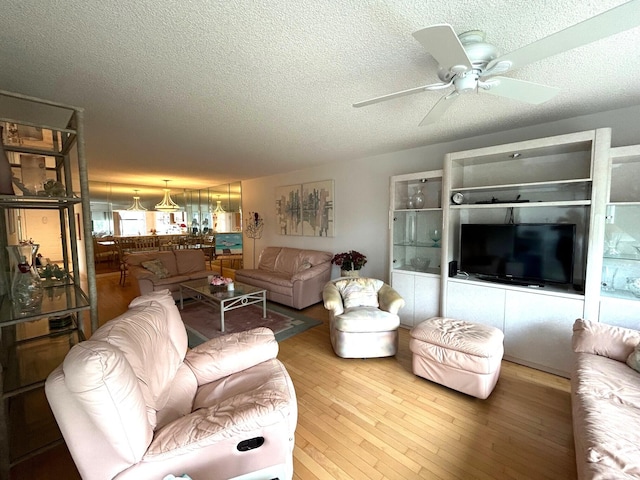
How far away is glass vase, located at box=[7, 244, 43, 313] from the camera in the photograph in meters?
1.63

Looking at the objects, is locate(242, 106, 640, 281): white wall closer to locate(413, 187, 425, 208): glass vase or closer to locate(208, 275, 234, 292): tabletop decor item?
locate(413, 187, 425, 208): glass vase

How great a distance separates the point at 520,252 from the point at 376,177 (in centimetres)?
217

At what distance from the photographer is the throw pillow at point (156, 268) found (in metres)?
4.47

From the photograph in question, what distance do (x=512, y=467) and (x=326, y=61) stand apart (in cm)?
267

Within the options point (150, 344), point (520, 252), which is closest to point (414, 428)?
point (150, 344)

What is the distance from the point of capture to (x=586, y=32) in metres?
1.05

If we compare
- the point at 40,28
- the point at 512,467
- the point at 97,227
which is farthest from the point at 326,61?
the point at 97,227

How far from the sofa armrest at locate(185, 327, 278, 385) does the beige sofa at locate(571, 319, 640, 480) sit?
66.8 inches

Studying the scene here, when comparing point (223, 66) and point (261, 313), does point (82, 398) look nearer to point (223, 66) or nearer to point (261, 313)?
point (223, 66)

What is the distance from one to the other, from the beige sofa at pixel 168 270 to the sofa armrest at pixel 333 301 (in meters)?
2.76

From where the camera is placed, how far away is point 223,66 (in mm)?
1700

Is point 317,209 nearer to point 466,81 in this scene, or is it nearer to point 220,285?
point 220,285

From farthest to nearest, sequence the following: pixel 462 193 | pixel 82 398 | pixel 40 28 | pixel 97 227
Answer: pixel 97 227
pixel 462 193
pixel 40 28
pixel 82 398

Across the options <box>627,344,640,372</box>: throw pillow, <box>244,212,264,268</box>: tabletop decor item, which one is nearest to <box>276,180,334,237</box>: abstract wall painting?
<box>244,212,264,268</box>: tabletop decor item
